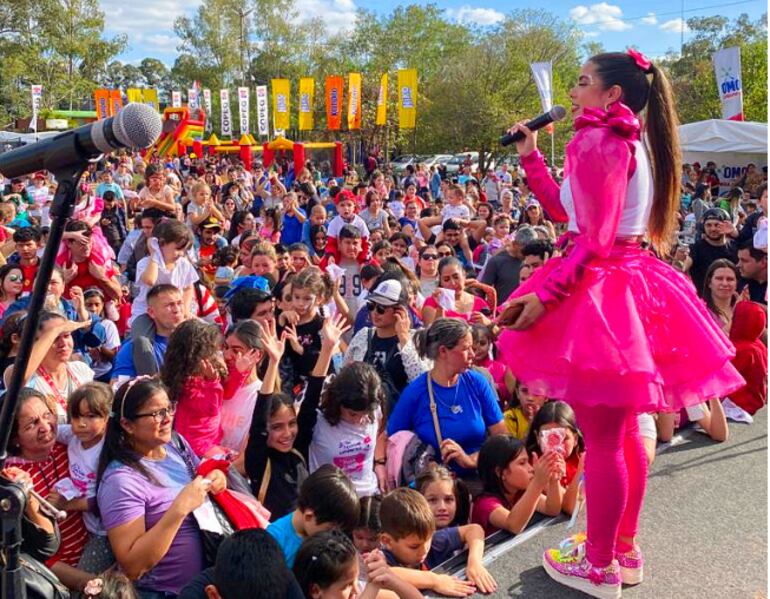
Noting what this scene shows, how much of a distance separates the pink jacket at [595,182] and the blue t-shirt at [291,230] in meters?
7.45

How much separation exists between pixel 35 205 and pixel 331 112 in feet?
66.3

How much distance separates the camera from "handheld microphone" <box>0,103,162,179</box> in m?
1.38

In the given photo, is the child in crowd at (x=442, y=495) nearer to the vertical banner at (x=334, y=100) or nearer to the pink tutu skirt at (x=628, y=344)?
the pink tutu skirt at (x=628, y=344)

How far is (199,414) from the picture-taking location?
3598mm

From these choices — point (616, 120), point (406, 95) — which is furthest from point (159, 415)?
point (406, 95)

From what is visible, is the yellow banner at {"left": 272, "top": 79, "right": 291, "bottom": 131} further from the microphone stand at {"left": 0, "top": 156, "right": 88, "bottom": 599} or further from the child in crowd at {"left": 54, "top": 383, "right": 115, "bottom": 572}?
the microphone stand at {"left": 0, "top": 156, "right": 88, "bottom": 599}

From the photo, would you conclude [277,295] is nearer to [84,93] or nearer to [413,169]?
[413,169]

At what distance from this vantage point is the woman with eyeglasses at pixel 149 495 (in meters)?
2.53

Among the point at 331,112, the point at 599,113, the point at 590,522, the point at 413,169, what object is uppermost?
the point at 331,112

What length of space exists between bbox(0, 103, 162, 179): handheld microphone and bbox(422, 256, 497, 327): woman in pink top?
3.94 metres

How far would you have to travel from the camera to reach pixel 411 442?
3.73 m

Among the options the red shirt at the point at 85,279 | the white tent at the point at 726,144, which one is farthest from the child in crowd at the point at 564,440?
the white tent at the point at 726,144

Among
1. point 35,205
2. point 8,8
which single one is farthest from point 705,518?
point 8,8

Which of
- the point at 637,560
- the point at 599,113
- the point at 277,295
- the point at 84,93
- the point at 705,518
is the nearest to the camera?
the point at 599,113
